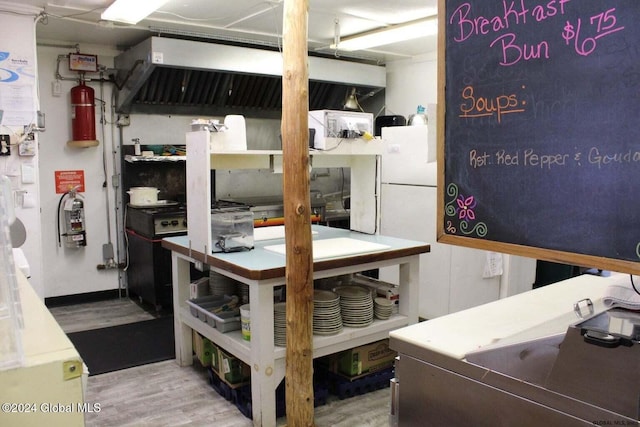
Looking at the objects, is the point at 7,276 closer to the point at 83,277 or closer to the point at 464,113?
the point at 464,113

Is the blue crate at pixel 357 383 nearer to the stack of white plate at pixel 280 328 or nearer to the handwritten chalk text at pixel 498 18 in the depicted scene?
the stack of white plate at pixel 280 328

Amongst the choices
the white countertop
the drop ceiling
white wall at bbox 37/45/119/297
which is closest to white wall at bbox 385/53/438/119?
the drop ceiling

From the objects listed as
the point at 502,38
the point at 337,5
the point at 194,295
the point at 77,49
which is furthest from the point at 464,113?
the point at 77,49

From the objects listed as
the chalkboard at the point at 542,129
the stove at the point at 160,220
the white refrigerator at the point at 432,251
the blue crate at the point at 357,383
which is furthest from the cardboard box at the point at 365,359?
the stove at the point at 160,220

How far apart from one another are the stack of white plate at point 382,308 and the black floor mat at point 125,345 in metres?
1.64

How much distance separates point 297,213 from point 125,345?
2.23m

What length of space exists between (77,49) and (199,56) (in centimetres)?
129

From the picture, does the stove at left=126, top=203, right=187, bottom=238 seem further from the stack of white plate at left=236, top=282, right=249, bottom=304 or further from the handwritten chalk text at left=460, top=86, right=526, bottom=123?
A: the handwritten chalk text at left=460, top=86, right=526, bottom=123

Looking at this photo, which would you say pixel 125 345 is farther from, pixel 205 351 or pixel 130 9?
pixel 130 9

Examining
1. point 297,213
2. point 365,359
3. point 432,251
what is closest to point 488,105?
point 297,213

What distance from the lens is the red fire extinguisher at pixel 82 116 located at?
5.07 m

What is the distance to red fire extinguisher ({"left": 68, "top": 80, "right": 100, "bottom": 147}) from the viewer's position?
16.6 ft

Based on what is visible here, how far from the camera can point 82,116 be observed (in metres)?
5.09

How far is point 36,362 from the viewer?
119cm
